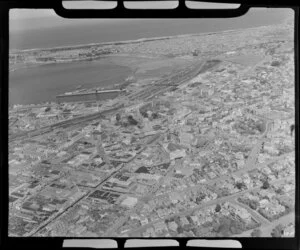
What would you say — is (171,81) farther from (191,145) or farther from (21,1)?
(21,1)

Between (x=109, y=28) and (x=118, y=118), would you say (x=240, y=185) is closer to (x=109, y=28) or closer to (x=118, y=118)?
(x=118, y=118)

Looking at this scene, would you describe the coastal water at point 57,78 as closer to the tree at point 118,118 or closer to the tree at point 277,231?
the tree at point 118,118

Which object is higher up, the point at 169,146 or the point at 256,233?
the point at 169,146

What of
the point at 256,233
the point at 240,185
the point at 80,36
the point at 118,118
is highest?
the point at 80,36

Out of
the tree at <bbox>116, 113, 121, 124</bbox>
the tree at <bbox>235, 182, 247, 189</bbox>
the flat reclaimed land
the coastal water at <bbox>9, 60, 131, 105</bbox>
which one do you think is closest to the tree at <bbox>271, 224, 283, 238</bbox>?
the flat reclaimed land

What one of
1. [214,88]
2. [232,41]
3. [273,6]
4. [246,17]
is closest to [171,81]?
[214,88]

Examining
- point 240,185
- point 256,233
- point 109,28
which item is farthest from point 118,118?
point 256,233

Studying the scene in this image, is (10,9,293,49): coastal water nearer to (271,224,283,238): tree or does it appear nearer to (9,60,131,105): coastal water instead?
(9,60,131,105): coastal water
